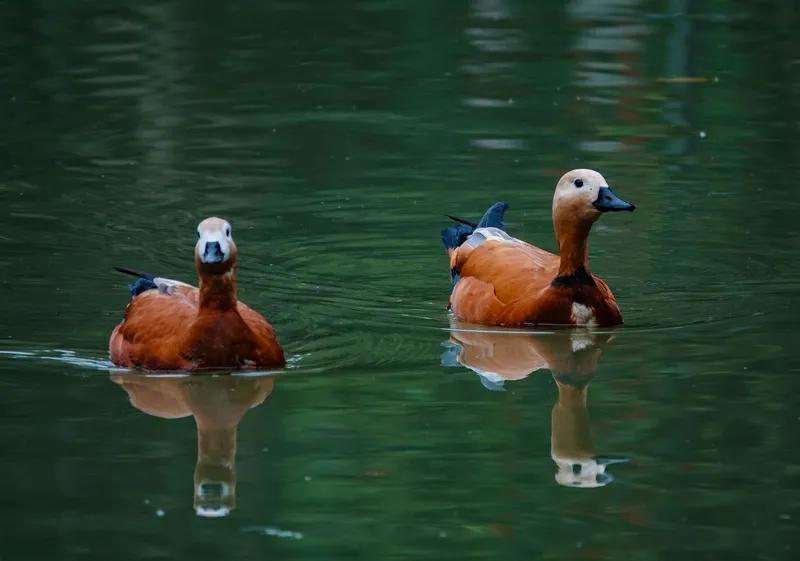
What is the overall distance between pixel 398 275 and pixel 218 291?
315 centimetres

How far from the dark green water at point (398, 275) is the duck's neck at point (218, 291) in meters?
0.42

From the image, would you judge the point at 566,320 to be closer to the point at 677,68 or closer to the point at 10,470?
the point at 10,470

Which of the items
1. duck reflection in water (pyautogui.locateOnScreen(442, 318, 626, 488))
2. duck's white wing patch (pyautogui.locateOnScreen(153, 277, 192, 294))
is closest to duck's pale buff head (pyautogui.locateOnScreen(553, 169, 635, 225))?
duck reflection in water (pyautogui.locateOnScreen(442, 318, 626, 488))

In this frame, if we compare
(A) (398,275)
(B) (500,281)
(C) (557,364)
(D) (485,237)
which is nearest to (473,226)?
(D) (485,237)

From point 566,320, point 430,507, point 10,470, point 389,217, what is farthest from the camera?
point 389,217

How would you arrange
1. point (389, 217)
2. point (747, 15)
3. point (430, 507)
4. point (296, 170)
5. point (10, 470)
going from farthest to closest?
point (747, 15) < point (296, 170) < point (389, 217) < point (10, 470) < point (430, 507)

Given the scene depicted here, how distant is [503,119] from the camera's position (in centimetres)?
1862

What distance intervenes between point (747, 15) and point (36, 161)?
10844mm

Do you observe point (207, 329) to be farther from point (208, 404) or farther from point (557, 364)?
point (557, 364)

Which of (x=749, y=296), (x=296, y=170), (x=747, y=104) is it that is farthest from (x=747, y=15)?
(x=749, y=296)

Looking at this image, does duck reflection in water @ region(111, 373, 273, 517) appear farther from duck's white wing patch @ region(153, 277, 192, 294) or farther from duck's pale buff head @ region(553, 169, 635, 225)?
duck's pale buff head @ region(553, 169, 635, 225)

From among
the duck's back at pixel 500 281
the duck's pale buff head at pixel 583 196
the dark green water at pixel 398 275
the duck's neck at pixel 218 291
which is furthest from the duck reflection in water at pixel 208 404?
the duck's pale buff head at pixel 583 196

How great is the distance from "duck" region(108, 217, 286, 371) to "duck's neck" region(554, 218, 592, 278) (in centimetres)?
211

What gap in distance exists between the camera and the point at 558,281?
12078 millimetres
